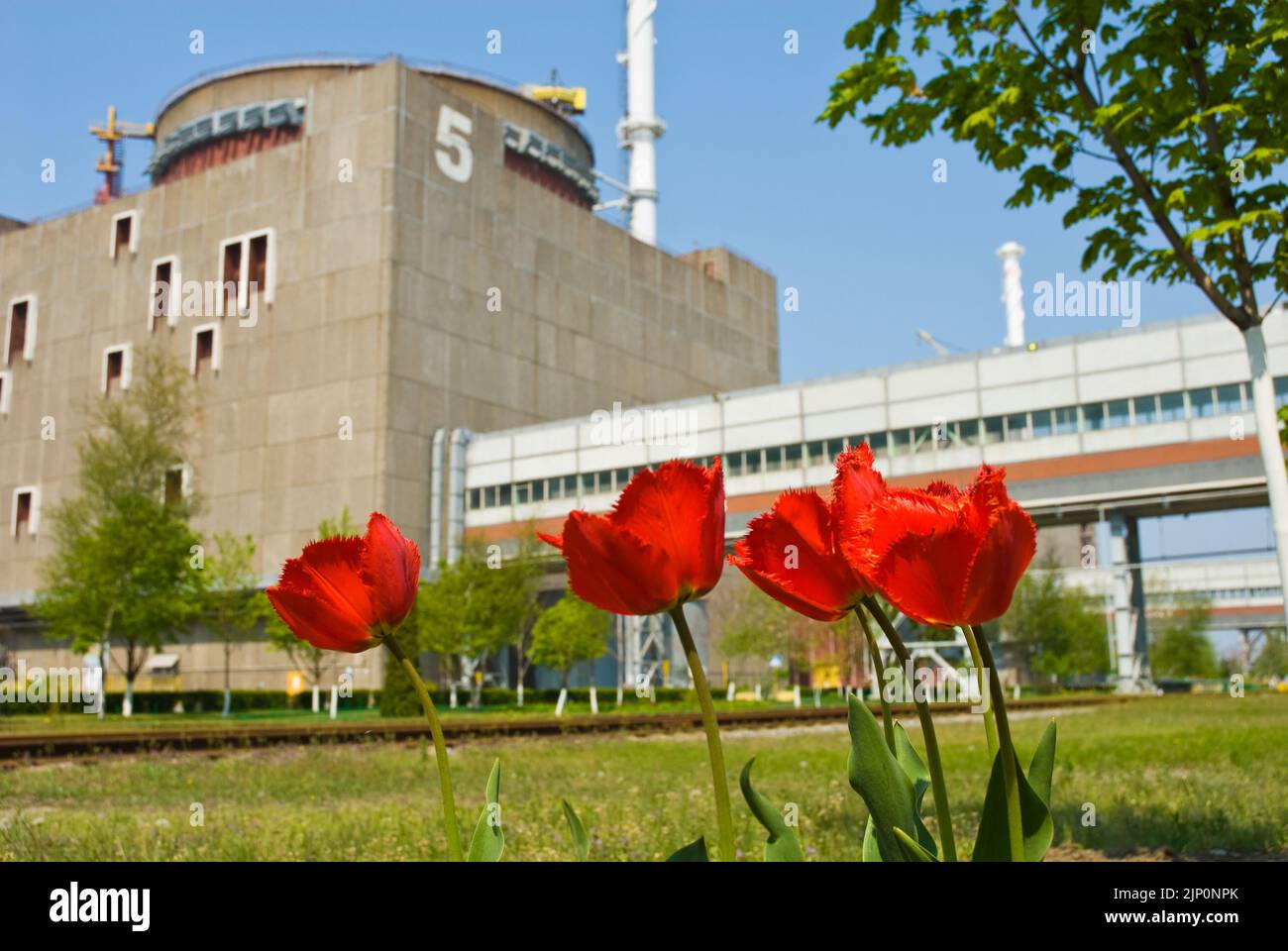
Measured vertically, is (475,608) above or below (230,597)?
below

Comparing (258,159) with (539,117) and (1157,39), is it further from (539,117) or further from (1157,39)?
(1157,39)

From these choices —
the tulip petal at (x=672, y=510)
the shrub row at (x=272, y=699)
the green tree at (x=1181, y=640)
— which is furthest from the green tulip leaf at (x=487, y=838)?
the green tree at (x=1181, y=640)

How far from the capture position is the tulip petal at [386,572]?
1160 millimetres

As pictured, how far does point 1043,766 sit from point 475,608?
39236mm

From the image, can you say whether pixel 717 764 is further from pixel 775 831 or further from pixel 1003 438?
pixel 1003 438

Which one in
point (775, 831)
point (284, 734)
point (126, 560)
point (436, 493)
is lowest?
point (284, 734)

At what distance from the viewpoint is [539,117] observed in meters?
64.0

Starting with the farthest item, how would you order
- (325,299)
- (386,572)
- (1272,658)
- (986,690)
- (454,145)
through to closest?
(1272,658) < (454,145) < (325,299) < (386,572) < (986,690)

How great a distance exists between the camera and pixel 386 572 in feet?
3.81

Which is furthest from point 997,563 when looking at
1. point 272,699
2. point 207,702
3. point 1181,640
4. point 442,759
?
point 1181,640

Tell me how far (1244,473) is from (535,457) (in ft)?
93.2

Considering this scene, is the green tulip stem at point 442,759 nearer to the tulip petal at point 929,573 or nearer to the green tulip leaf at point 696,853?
the green tulip leaf at point 696,853

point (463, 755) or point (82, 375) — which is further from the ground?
point (82, 375)

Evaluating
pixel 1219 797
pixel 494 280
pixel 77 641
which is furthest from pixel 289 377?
pixel 1219 797
